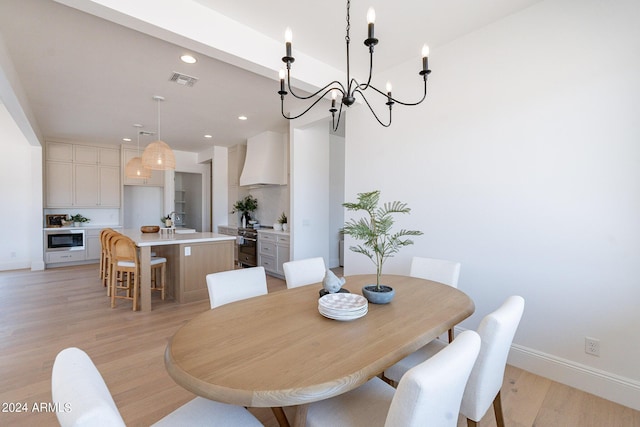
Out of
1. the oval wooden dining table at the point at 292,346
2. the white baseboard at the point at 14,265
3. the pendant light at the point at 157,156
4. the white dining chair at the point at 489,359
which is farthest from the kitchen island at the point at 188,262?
the white baseboard at the point at 14,265

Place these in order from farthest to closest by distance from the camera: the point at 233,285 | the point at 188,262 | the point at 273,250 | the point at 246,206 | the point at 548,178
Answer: the point at 246,206 → the point at 273,250 → the point at 188,262 → the point at 548,178 → the point at 233,285

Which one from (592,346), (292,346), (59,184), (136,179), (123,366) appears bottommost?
(123,366)

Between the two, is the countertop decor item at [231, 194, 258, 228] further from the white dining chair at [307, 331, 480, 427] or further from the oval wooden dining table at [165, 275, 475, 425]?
the white dining chair at [307, 331, 480, 427]

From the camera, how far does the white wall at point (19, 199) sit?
5484 mm

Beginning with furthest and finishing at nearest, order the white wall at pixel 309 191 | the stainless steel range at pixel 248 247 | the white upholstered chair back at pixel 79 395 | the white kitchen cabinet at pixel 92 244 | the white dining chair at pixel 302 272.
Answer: the white kitchen cabinet at pixel 92 244 → the stainless steel range at pixel 248 247 → the white wall at pixel 309 191 → the white dining chair at pixel 302 272 → the white upholstered chair back at pixel 79 395

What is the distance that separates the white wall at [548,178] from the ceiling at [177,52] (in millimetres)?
407

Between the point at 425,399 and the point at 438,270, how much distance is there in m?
1.69

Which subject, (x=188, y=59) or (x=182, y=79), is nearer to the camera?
(x=188, y=59)

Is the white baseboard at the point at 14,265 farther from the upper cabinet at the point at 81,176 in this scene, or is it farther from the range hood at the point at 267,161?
the range hood at the point at 267,161

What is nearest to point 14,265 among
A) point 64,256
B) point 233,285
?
point 64,256

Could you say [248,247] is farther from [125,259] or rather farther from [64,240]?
[64,240]

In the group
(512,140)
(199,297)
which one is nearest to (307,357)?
(512,140)

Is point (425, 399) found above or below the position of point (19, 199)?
below

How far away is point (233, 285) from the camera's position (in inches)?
70.4
